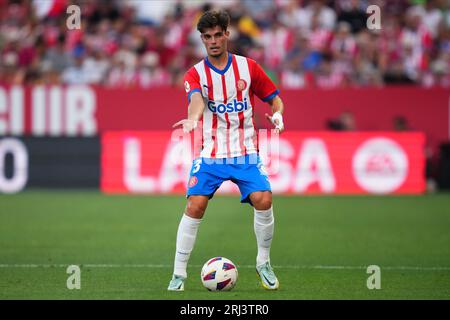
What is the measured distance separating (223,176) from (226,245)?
3.67 m

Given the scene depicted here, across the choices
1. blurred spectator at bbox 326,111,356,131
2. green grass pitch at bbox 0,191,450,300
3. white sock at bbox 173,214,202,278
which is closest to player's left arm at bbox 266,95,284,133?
white sock at bbox 173,214,202,278

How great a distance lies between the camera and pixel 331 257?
36.1ft

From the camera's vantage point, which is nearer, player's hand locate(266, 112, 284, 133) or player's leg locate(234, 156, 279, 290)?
player's hand locate(266, 112, 284, 133)

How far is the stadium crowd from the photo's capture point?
21.3 metres

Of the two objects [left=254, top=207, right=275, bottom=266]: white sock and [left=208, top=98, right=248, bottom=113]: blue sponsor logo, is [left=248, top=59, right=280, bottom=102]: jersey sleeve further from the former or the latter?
[left=254, top=207, right=275, bottom=266]: white sock

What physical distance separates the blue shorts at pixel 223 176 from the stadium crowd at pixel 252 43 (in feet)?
40.5

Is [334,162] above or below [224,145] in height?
below

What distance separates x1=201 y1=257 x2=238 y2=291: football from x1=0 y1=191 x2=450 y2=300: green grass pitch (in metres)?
0.09

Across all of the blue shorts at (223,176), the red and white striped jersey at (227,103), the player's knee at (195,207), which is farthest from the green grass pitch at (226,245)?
the red and white striped jersey at (227,103)

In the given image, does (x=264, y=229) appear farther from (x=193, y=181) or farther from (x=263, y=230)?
(x=193, y=181)

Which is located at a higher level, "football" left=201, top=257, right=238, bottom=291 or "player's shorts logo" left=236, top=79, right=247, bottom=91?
"player's shorts logo" left=236, top=79, right=247, bottom=91

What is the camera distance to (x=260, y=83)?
8625mm

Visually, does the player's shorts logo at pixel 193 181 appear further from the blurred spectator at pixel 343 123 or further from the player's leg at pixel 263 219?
the blurred spectator at pixel 343 123

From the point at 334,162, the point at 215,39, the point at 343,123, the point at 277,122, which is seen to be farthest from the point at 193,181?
the point at 343,123
